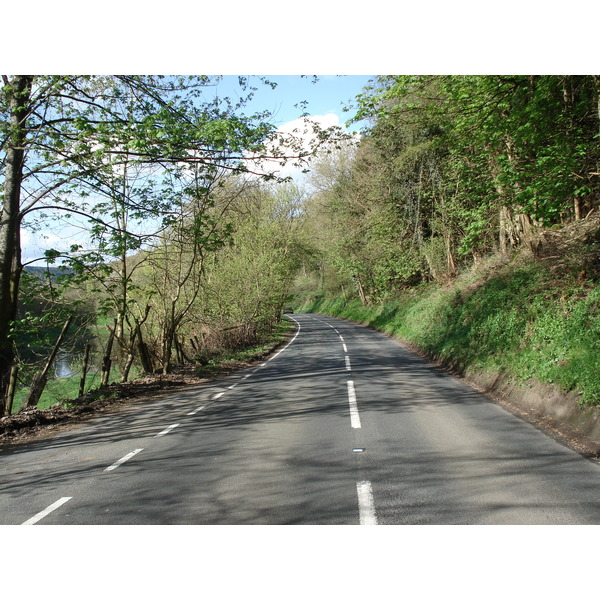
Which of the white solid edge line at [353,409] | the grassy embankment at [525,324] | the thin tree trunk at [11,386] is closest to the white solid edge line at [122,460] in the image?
the white solid edge line at [353,409]

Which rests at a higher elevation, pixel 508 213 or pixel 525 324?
pixel 508 213

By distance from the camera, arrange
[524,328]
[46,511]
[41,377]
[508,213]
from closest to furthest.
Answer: [46,511] → [41,377] → [524,328] → [508,213]

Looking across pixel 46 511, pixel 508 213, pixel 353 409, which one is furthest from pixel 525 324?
pixel 46 511

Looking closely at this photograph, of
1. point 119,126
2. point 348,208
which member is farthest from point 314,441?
point 348,208

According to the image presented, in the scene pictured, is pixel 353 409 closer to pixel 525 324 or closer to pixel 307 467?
pixel 307 467

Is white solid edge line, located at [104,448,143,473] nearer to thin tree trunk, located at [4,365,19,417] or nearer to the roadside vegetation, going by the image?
thin tree trunk, located at [4,365,19,417]

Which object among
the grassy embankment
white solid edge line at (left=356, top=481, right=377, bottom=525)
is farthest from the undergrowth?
white solid edge line at (left=356, top=481, right=377, bottom=525)

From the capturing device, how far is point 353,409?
9.16m

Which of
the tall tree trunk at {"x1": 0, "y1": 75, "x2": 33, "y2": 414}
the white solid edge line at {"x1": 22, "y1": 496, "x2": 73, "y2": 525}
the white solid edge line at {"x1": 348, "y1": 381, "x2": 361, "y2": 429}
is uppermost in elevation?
the tall tree trunk at {"x1": 0, "y1": 75, "x2": 33, "y2": 414}

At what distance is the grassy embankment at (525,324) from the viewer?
28.1 feet

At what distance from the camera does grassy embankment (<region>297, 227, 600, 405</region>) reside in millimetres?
8578

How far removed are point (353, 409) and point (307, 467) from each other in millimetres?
3530

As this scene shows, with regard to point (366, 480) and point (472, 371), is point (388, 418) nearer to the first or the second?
point (366, 480)

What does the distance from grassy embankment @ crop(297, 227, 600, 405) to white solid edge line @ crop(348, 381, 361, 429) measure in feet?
11.4
